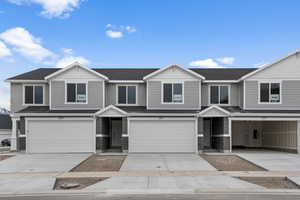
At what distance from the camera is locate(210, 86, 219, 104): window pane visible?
21.5 meters

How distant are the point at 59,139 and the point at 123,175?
31.1ft

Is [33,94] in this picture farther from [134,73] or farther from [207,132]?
[207,132]

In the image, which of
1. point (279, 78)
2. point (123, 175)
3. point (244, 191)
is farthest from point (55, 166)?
point (279, 78)

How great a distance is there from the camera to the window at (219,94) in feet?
70.4

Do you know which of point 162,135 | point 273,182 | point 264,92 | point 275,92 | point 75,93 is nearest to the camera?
point 273,182

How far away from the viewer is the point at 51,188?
942cm

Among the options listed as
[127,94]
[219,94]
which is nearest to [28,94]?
[127,94]

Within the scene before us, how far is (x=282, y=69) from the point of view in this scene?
20.2 meters

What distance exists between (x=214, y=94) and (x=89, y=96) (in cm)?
977

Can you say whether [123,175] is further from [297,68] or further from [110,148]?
[297,68]

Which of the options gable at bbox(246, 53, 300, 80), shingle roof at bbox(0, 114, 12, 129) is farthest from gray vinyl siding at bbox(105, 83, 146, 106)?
shingle roof at bbox(0, 114, 12, 129)

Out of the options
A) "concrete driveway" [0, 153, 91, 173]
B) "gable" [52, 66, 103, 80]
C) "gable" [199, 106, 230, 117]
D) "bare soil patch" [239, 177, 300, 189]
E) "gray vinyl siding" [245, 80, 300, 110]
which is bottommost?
"concrete driveway" [0, 153, 91, 173]

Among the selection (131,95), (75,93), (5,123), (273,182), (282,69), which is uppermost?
(282,69)

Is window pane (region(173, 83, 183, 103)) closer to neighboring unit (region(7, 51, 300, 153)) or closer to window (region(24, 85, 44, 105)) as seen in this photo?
neighboring unit (region(7, 51, 300, 153))
